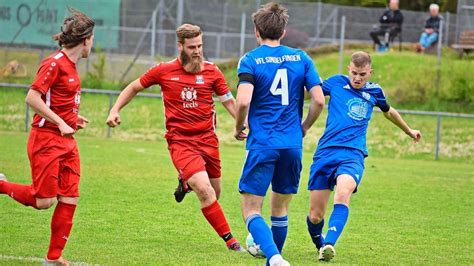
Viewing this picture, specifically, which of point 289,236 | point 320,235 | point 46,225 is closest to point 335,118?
point 320,235

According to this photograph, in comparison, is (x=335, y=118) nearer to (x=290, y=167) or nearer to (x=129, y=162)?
(x=290, y=167)

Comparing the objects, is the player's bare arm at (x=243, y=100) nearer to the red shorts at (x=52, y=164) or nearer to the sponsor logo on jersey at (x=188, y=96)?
the red shorts at (x=52, y=164)

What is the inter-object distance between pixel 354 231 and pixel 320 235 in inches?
71.4

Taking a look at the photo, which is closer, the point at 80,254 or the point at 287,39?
the point at 80,254

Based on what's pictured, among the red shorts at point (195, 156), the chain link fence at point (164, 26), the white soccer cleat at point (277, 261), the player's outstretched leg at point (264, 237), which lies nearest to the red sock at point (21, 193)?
the red shorts at point (195, 156)

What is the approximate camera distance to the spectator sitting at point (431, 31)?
2898cm

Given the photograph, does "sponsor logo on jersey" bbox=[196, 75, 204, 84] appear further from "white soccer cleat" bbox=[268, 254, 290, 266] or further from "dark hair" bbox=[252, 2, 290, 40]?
"white soccer cleat" bbox=[268, 254, 290, 266]

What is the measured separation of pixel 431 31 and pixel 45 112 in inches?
911

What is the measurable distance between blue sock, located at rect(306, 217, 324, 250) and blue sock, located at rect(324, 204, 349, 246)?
0.47m

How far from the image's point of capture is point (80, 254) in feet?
28.7

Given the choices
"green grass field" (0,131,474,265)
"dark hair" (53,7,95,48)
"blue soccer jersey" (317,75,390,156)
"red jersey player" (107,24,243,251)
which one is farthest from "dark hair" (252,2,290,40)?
"green grass field" (0,131,474,265)

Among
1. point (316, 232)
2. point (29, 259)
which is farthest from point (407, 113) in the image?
point (29, 259)

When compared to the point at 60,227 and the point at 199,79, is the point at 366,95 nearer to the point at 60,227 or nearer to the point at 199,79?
the point at 199,79

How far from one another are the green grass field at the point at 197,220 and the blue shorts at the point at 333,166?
2.26 ft
